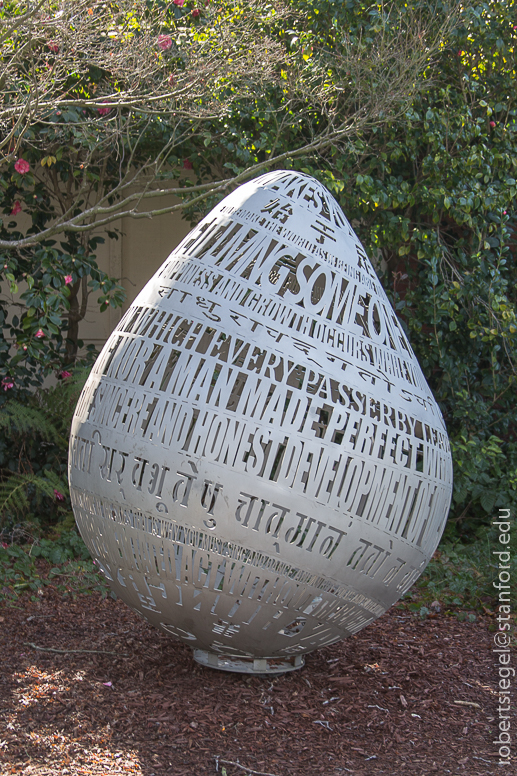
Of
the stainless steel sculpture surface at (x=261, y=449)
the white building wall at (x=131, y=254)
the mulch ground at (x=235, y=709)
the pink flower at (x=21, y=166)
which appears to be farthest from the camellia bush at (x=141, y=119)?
the stainless steel sculpture surface at (x=261, y=449)

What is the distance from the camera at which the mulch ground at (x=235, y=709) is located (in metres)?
2.83

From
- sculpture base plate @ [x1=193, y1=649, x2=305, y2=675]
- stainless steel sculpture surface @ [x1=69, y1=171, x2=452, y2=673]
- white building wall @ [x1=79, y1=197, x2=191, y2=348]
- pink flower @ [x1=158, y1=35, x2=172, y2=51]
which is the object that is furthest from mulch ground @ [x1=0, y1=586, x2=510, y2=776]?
white building wall @ [x1=79, y1=197, x2=191, y2=348]

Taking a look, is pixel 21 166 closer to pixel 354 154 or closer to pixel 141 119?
pixel 141 119

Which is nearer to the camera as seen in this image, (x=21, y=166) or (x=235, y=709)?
(x=235, y=709)

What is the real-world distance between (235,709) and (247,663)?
0.75 ft

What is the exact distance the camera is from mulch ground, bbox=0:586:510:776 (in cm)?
283

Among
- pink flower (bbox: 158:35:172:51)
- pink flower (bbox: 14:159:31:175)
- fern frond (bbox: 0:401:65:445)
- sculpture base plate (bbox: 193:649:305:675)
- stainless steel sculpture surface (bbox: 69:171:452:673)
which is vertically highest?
pink flower (bbox: 158:35:172:51)

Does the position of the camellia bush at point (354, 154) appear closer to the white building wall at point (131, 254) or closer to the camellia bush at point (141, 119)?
the camellia bush at point (141, 119)

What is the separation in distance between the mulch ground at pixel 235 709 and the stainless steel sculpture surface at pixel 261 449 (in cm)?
29

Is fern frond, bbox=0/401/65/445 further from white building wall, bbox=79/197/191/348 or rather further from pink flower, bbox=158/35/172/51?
pink flower, bbox=158/35/172/51

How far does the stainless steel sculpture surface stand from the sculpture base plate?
0.01 meters

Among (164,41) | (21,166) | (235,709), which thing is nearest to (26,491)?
(21,166)

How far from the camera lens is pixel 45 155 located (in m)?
6.46

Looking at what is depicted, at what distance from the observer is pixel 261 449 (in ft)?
9.14
